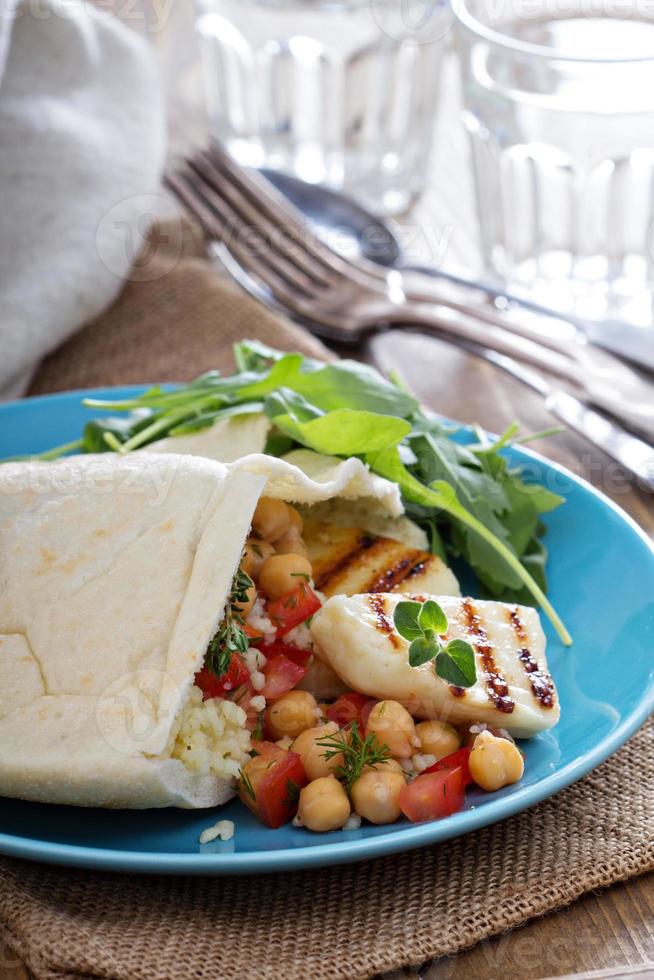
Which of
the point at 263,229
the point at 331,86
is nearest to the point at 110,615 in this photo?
the point at 263,229

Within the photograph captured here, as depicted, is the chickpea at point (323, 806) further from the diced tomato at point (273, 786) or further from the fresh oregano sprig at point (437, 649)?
the fresh oregano sprig at point (437, 649)

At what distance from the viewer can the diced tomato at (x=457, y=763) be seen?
7.77 ft

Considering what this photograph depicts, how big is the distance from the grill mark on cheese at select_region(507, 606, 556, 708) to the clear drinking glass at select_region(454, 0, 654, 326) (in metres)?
2.10

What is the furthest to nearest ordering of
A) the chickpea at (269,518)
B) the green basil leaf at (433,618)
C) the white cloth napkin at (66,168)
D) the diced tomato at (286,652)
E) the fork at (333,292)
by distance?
1. the white cloth napkin at (66,168)
2. the fork at (333,292)
3. the chickpea at (269,518)
4. the diced tomato at (286,652)
5. the green basil leaf at (433,618)

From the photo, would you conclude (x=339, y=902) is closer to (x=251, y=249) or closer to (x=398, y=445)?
(x=398, y=445)

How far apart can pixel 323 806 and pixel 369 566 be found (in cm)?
73

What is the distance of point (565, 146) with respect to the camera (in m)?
4.18

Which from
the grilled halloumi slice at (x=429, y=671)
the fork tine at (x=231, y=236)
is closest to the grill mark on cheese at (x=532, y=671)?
the grilled halloumi slice at (x=429, y=671)

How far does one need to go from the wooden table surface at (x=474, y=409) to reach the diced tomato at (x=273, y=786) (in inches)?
14.6

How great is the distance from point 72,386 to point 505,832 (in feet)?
8.05

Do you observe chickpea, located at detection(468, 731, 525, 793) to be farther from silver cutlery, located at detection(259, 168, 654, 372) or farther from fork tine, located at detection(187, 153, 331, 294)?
fork tine, located at detection(187, 153, 331, 294)

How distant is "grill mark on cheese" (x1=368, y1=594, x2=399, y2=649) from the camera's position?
2.50 m

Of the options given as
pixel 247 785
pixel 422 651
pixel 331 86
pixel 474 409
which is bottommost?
pixel 474 409

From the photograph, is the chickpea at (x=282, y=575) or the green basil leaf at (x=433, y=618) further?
the chickpea at (x=282, y=575)
